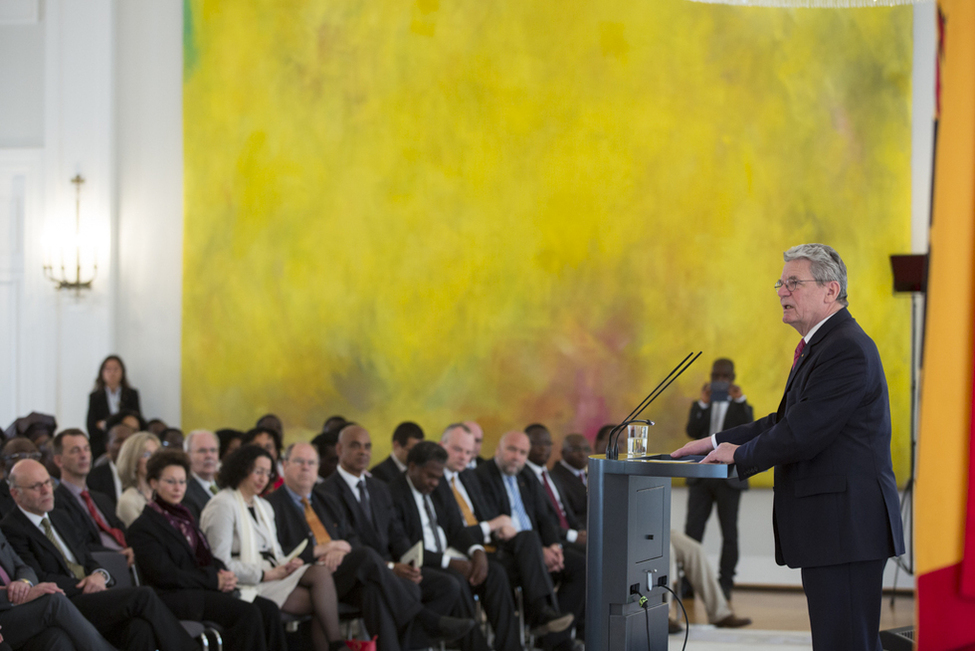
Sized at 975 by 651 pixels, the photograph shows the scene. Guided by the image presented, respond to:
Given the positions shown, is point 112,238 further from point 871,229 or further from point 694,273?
point 871,229

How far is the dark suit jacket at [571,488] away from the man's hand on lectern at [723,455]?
13.2ft

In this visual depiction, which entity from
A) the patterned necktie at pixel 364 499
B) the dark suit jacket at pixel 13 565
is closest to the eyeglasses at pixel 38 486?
the dark suit jacket at pixel 13 565

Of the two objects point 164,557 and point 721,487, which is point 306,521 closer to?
point 164,557

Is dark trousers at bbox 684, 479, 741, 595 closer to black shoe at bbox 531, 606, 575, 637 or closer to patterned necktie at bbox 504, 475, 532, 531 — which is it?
patterned necktie at bbox 504, 475, 532, 531

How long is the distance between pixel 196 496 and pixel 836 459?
402cm

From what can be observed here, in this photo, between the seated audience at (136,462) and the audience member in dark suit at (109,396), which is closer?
the seated audience at (136,462)

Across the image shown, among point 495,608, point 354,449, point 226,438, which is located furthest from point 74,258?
point 495,608

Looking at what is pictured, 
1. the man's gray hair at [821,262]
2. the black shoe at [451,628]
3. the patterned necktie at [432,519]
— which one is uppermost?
the man's gray hair at [821,262]

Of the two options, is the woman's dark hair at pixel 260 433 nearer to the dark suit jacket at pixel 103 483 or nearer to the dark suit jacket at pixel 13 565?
the dark suit jacket at pixel 103 483

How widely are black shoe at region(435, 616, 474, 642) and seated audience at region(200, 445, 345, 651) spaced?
1.77 feet

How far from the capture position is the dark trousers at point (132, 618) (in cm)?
416

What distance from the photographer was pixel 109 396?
841 cm

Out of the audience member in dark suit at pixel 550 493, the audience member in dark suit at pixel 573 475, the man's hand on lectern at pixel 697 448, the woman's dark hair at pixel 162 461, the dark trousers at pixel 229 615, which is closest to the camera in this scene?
the man's hand on lectern at pixel 697 448

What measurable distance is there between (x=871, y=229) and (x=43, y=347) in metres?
7.07
